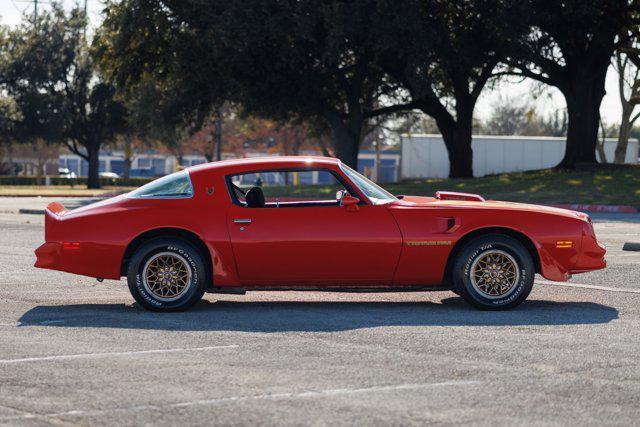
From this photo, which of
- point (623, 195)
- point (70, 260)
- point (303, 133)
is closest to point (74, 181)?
point (303, 133)

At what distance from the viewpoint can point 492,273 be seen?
9.73m

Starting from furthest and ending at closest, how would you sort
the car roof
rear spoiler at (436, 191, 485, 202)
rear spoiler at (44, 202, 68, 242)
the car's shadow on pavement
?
rear spoiler at (436, 191, 485, 202), the car roof, rear spoiler at (44, 202, 68, 242), the car's shadow on pavement

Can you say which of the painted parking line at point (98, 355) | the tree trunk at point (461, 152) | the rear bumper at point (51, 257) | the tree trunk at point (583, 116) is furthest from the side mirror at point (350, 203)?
the tree trunk at point (461, 152)

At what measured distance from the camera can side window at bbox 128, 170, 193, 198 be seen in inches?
390

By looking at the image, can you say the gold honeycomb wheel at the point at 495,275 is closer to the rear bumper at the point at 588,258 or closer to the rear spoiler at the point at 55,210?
the rear bumper at the point at 588,258

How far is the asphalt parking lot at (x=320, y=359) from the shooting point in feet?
18.9

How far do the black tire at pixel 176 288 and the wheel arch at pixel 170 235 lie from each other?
12 centimetres

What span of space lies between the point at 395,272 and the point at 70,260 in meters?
2.91

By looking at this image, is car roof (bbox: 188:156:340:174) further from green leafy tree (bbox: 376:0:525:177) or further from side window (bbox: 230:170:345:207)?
green leafy tree (bbox: 376:0:525:177)

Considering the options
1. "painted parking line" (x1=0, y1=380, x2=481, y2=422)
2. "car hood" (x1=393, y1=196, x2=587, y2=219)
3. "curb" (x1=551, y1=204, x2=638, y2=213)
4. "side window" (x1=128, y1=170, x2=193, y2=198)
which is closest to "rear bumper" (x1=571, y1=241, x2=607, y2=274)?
"car hood" (x1=393, y1=196, x2=587, y2=219)

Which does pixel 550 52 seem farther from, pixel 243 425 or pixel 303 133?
pixel 303 133

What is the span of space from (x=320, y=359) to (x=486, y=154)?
57858mm

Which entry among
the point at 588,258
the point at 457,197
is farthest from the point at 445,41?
the point at 588,258

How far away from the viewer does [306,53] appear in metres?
41.4
